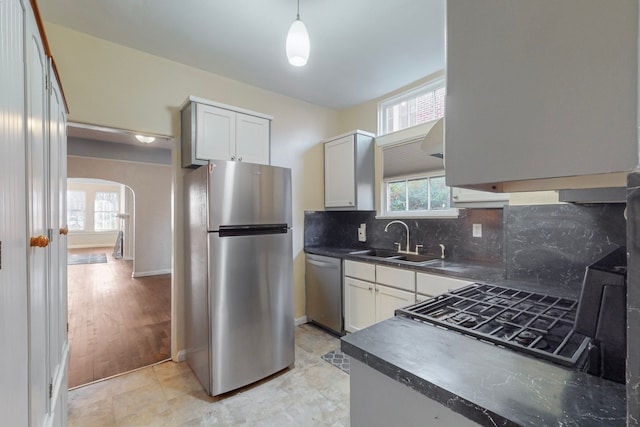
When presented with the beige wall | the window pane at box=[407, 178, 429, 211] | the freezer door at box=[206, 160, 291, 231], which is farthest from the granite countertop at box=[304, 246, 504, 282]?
the beige wall

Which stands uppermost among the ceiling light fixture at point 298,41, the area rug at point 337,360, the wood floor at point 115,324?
the ceiling light fixture at point 298,41

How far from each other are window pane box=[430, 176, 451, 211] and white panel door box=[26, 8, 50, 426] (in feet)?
9.50

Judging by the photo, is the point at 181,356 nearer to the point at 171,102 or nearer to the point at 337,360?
the point at 337,360

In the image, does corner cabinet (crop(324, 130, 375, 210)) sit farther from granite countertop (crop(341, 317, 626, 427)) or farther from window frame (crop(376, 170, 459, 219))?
granite countertop (crop(341, 317, 626, 427))

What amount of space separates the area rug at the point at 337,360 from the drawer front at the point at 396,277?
783 millimetres

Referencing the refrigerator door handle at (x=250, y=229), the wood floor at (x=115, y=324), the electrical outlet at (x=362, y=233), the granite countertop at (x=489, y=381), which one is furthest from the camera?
the electrical outlet at (x=362, y=233)

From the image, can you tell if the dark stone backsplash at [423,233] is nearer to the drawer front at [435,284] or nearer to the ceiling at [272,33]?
the drawer front at [435,284]

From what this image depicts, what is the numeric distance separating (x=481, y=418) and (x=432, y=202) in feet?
8.47

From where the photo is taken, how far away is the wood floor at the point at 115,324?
261 centimetres

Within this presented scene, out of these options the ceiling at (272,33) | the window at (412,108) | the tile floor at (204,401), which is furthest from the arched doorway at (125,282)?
the window at (412,108)

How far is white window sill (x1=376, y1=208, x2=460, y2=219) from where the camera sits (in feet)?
9.01

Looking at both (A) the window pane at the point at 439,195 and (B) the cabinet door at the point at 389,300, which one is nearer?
(B) the cabinet door at the point at 389,300

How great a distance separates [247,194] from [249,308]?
93 centimetres

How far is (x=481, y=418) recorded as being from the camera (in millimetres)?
595
